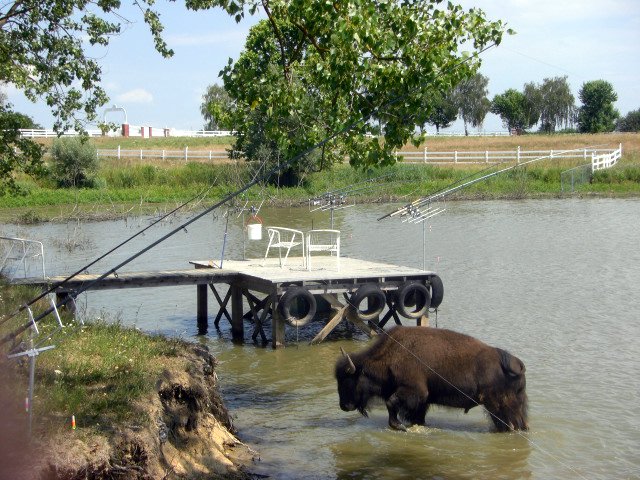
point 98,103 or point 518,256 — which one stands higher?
point 98,103

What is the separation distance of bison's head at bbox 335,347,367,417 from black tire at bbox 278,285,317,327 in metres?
5.06

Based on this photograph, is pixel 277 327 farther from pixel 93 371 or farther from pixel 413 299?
pixel 93 371

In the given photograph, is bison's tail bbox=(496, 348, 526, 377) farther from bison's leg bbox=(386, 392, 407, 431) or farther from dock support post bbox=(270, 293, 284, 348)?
dock support post bbox=(270, 293, 284, 348)

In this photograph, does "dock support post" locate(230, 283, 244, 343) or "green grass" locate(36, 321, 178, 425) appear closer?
"green grass" locate(36, 321, 178, 425)

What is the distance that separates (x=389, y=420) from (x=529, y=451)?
1934mm

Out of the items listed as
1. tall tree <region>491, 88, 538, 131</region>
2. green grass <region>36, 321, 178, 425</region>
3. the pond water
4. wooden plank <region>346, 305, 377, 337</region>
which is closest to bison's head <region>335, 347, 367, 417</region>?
the pond water

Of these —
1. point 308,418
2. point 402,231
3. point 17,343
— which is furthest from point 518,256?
point 17,343

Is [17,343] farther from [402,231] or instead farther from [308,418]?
[402,231]

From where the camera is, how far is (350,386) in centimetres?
1230

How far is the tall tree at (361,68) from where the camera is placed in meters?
11.8

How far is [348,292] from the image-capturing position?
1806 centimetres

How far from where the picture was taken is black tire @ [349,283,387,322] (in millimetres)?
17719

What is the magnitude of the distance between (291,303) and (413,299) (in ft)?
8.48

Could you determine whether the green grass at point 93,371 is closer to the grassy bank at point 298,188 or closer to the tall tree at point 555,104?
the grassy bank at point 298,188
